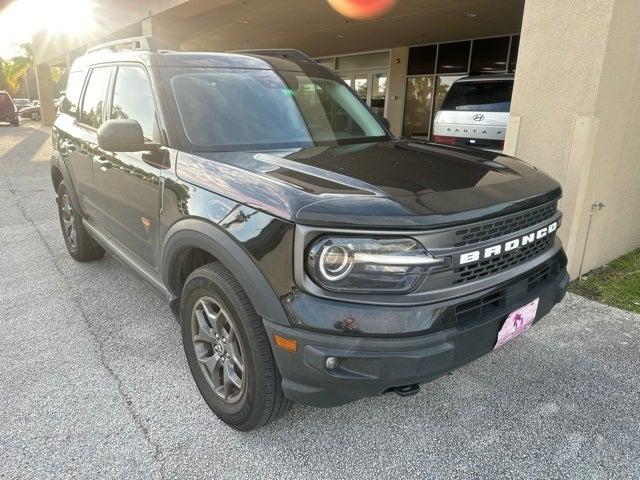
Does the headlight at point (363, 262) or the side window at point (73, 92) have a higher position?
the side window at point (73, 92)

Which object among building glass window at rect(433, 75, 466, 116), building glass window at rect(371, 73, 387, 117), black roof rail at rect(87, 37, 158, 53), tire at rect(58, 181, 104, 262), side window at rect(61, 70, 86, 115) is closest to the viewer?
black roof rail at rect(87, 37, 158, 53)

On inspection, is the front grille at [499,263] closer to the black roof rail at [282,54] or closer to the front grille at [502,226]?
the front grille at [502,226]

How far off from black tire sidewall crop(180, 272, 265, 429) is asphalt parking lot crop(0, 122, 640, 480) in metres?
0.13

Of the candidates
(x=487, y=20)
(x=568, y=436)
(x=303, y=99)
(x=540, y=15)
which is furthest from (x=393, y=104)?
(x=568, y=436)

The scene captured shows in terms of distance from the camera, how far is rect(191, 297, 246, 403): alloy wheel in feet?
7.45

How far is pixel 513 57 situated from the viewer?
41.0ft

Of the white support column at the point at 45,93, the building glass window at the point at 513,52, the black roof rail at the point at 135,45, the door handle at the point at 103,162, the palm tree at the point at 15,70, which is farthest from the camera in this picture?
the palm tree at the point at 15,70

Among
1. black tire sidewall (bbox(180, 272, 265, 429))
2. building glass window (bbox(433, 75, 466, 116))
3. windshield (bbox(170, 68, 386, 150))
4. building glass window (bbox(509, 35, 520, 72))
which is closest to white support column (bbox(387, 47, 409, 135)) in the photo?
building glass window (bbox(433, 75, 466, 116))

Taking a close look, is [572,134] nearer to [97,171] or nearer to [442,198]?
[442,198]

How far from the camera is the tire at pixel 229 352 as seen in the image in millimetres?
2064

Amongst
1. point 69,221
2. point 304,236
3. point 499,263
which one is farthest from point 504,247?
point 69,221

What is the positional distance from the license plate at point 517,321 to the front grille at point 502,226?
37cm

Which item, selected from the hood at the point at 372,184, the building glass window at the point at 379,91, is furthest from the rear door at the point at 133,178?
the building glass window at the point at 379,91

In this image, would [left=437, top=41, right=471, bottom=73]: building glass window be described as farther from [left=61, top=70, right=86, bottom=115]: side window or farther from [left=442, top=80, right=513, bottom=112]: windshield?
[left=61, top=70, right=86, bottom=115]: side window
